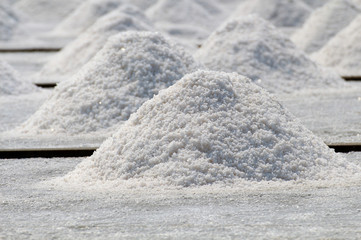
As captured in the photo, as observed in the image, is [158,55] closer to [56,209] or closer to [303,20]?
[56,209]

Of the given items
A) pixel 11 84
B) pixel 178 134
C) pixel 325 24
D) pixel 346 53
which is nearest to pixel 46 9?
pixel 325 24

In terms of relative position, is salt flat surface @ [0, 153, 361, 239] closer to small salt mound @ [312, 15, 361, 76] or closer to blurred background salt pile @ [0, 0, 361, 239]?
blurred background salt pile @ [0, 0, 361, 239]

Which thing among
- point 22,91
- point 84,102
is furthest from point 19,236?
point 22,91

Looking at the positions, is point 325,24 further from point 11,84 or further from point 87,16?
point 87,16

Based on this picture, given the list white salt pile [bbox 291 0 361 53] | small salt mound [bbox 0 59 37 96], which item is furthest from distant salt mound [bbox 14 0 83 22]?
small salt mound [bbox 0 59 37 96]

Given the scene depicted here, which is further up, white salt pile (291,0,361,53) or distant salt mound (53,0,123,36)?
distant salt mound (53,0,123,36)

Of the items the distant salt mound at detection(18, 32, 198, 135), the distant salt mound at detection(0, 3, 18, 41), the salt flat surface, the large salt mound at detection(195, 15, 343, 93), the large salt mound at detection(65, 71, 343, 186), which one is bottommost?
the salt flat surface

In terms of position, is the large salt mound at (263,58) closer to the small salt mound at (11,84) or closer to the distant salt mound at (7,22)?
the small salt mound at (11,84)
